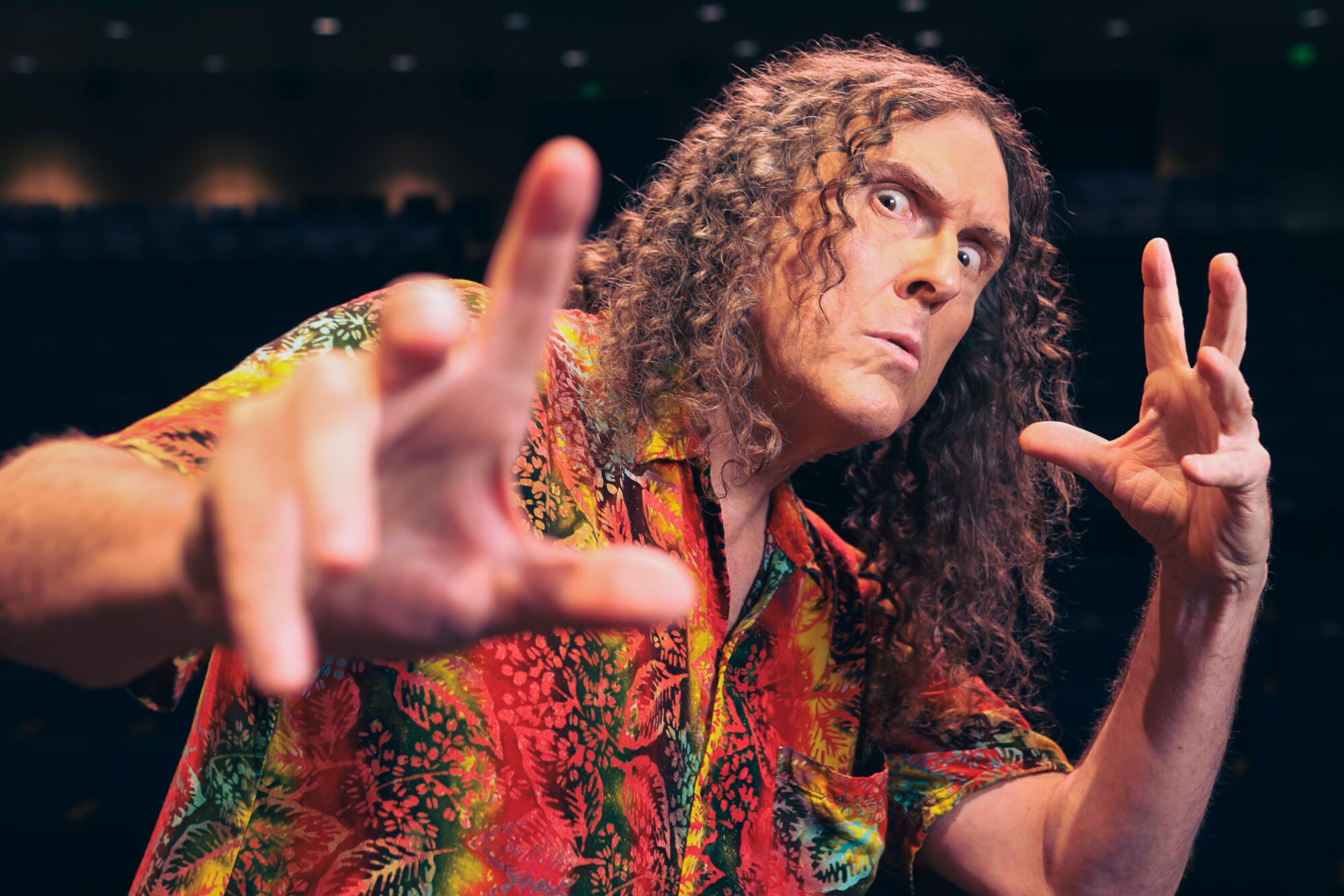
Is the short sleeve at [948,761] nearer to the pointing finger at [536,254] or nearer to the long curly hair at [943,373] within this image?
the long curly hair at [943,373]

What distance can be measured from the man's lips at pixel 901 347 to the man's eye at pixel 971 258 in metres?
0.13

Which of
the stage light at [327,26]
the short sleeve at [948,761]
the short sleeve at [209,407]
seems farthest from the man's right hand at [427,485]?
the stage light at [327,26]

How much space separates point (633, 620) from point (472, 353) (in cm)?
12

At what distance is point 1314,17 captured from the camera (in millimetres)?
7035

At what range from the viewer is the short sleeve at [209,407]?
1.96 feet

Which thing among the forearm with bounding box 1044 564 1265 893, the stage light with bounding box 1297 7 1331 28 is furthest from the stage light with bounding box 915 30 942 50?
the forearm with bounding box 1044 564 1265 893

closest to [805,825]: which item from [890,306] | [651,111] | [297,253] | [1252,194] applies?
[890,306]

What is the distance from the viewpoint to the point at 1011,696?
133 centimetres

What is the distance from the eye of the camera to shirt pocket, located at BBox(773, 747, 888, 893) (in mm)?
1113

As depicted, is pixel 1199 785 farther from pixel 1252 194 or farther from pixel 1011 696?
pixel 1252 194

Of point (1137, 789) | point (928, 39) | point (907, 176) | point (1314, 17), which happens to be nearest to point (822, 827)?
point (1137, 789)

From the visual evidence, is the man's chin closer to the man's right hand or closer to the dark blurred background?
the man's right hand

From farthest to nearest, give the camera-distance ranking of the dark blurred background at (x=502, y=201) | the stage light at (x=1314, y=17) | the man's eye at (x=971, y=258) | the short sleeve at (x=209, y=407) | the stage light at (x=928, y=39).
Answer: the stage light at (x=928, y=39) → the stage light at (x=1314, y=17) → the dark blurred background at (x=502, y=201) → the man's eye at (x=971, y=258) → the short sleeve at (x=209, y=407)

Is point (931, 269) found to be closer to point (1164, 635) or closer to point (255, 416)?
point (1164, 635)
